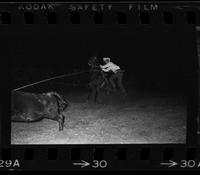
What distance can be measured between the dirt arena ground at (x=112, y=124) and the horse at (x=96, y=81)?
A: 0.07 m

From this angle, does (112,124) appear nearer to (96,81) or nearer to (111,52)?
(96,81)

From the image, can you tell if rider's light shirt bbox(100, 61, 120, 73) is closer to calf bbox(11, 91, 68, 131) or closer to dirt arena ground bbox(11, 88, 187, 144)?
dirt arena ground bbox(11, 88, 187, 144)

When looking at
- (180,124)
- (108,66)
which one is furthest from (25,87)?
(180,124)

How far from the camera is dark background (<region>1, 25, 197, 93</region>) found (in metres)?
6.49

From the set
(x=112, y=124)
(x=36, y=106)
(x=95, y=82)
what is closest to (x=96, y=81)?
(x=95, y=82)

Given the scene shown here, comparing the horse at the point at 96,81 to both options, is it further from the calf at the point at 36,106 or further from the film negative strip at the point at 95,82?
the calf at the point at 36,106

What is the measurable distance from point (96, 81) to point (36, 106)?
1.44 feet

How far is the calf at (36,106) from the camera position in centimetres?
649

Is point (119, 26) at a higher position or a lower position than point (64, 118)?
higher

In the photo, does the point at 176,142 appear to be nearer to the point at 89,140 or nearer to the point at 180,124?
the point at 180,124

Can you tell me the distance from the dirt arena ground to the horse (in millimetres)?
69

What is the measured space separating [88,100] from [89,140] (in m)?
0.27

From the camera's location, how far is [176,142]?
6.51 metres

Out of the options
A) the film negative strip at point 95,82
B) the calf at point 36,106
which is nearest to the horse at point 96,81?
the film negative strip at point 95,82
